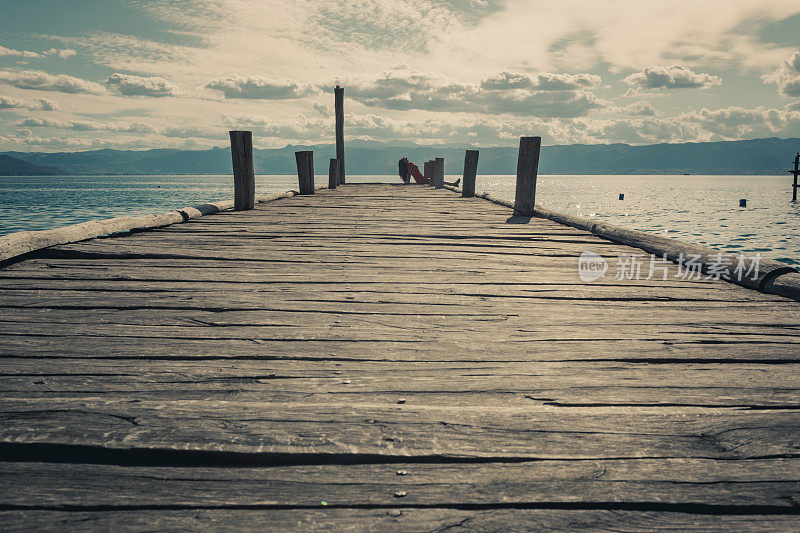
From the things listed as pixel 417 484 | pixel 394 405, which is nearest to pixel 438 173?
pixel 394 405

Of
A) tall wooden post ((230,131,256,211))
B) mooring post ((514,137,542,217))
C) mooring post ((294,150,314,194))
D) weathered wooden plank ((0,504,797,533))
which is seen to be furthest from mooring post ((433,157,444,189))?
weathered wooden plank ((0,504,797,533))

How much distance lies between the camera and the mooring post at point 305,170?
1193cm

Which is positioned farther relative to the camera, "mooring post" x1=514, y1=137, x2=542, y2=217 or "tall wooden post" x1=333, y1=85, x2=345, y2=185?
"tall wooden post" x1=333, y1=85, x2=345, y2=185

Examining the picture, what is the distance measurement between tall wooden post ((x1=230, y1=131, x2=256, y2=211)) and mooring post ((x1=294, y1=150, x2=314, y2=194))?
3.98 metres

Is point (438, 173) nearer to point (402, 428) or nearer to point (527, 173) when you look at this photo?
point (527, 173)

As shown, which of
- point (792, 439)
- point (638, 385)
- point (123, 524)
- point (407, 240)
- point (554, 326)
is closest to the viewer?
point (123, 524)

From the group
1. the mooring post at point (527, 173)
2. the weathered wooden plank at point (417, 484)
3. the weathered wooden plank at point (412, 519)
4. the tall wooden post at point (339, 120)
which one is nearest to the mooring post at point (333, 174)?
the tall wooden post at point (339, 120)

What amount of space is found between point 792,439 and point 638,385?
0.43 m

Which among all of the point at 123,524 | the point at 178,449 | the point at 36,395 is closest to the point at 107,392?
the point at 36,395

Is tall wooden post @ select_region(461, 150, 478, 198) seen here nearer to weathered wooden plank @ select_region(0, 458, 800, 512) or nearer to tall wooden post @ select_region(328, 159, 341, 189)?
tall wooden post @ select_region(328, 159, 341, 189)

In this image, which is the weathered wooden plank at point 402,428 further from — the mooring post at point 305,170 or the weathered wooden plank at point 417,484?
the mooring post at point 305,170

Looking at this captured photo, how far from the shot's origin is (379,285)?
9.98 feet

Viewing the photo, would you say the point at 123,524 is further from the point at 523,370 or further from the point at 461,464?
the point at 523,370

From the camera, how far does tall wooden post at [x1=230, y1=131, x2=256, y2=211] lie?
291 inches
